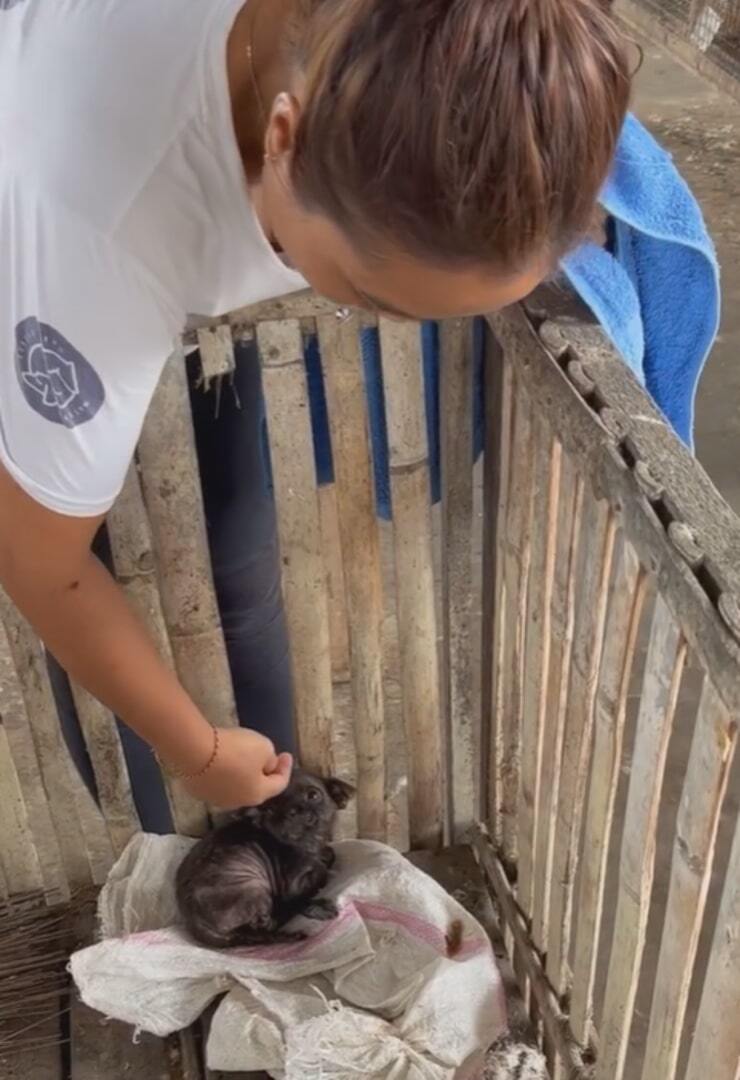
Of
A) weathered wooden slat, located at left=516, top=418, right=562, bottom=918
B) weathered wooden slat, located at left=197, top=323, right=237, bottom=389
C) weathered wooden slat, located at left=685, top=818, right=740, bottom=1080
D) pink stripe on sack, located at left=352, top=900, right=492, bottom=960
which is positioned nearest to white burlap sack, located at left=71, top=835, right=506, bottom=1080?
pink stripe on sack, located at left=352, top=900, right=492, bottom=960

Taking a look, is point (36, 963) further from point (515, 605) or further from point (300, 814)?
point (515, 605)

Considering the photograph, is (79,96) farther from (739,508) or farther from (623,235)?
(739,508)

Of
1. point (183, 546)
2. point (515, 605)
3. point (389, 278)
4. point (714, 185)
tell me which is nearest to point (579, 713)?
point (515, 605)

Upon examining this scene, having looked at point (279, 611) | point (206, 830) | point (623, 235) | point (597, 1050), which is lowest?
point (597, 1050)

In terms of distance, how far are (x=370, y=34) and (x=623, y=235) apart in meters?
0.38

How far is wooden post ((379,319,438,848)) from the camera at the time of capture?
3.46 ft

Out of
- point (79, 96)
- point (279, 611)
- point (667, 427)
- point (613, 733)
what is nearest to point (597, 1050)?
point (613, 733)

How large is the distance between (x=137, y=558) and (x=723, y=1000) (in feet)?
1.96

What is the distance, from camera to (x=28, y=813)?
1.36 m

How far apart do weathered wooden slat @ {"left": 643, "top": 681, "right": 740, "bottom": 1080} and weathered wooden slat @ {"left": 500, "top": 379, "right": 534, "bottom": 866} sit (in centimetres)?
32

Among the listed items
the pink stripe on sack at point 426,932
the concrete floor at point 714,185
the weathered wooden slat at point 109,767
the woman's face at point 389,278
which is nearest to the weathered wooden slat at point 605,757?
the pink stripe on sack at point 426,932

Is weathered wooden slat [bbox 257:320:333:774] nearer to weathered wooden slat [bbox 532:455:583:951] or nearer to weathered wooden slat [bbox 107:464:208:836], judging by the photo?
weathered wooden slat [bbox 107:464:208:836]

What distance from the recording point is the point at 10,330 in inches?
26.6

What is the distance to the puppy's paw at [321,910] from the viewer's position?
1.26m
